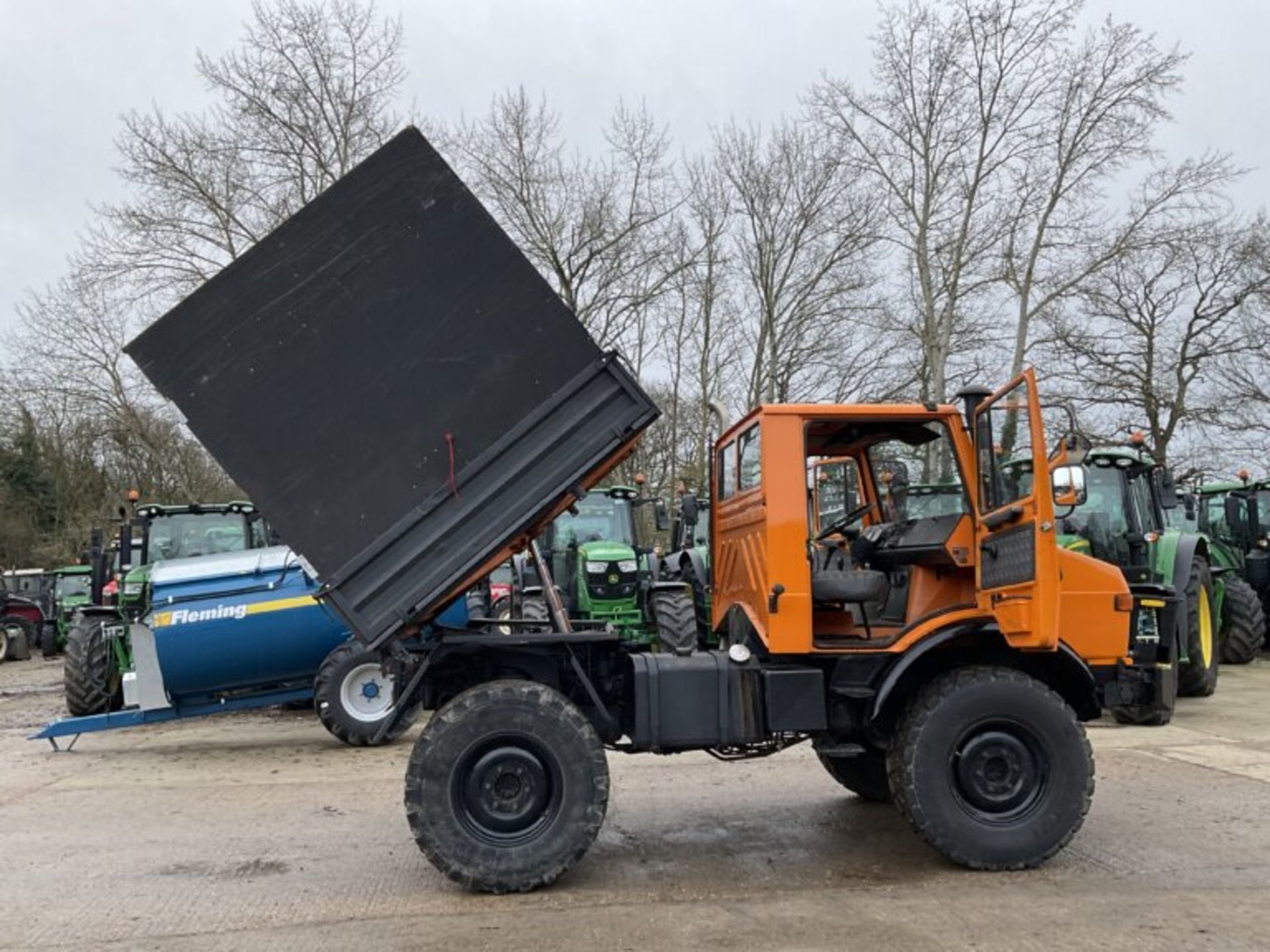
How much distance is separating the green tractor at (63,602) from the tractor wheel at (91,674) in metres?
12.1

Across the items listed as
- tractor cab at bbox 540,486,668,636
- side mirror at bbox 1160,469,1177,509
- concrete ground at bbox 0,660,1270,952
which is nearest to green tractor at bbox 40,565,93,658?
tractor cab at bbox 540,486,668,636

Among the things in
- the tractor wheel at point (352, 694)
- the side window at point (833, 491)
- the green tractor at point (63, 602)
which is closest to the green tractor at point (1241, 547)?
the side window at point (833, 491)

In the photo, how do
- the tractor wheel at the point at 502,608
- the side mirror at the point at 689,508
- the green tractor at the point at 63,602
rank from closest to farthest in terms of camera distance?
the side mirror at the point at 689,508
the tractor wheel at the point at 502,608
the green tractor at the point at 63,602

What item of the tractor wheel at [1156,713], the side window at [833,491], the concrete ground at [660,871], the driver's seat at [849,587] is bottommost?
the concrete ground at [660,871]

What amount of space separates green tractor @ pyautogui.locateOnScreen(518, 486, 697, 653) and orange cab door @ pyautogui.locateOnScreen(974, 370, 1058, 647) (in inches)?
220

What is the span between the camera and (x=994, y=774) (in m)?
5.59

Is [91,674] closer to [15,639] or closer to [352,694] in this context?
[352,694]

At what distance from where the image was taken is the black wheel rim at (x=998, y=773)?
557 cm

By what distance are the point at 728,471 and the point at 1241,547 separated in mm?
13011

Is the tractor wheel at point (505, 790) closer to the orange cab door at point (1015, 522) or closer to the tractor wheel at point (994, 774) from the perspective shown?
the tractor wheel at point (994, 774)

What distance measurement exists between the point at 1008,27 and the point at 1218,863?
24.4 m

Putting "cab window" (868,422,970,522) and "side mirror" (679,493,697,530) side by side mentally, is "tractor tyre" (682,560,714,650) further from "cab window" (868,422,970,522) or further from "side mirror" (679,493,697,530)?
"cab window" (868,422,970,522)

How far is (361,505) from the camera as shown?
543 cm

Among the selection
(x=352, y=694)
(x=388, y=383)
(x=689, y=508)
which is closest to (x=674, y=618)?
(x=689, y=508)
